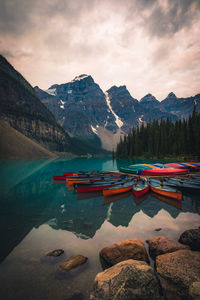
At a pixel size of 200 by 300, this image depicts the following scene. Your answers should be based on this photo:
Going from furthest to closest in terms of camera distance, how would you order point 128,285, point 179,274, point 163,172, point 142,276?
point 163,172, point 179,274, point 142,276, point 128,285

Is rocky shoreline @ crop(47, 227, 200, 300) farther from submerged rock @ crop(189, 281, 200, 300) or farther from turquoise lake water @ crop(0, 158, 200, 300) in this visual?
turquoise lake water @ crop(0, 158, 200, 300)

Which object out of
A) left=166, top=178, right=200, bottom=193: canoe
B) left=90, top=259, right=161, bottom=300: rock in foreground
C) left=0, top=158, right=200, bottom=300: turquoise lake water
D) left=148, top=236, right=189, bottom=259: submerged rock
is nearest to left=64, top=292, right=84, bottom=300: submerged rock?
left=0, top=158, right=200, bottom=300: turquoise lake water

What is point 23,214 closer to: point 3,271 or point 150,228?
point 3,271

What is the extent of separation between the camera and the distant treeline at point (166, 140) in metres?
77.1

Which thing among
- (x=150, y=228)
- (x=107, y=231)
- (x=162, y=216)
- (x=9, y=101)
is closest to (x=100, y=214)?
(x=107, y=231)

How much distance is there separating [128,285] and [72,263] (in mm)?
3586

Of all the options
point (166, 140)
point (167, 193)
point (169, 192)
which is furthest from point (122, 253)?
point (166, 140)

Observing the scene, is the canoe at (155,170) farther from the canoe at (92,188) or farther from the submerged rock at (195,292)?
the submerged rock at (195,292)

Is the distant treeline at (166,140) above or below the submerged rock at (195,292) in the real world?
above

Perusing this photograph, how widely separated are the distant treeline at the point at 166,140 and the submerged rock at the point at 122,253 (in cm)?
7774

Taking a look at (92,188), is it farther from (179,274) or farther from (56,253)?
(179,274)

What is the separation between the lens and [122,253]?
298 inches

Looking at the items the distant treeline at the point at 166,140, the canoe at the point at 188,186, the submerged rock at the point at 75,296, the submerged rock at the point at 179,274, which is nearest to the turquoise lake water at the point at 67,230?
the submerged rock at the point at 75,296

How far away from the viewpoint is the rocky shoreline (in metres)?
4.93
